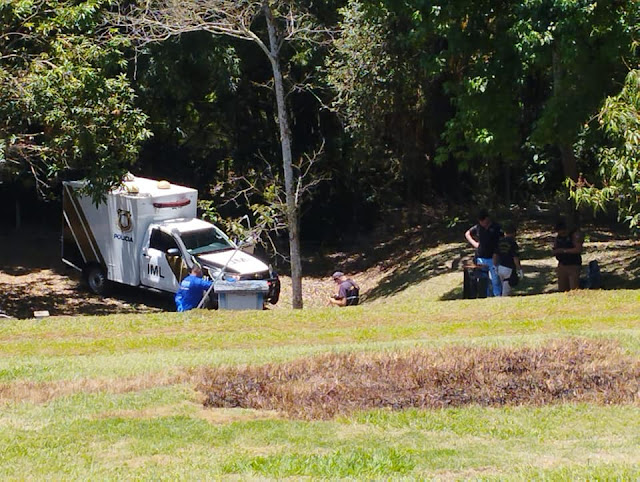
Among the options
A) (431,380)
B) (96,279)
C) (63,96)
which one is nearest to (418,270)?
(96,279)

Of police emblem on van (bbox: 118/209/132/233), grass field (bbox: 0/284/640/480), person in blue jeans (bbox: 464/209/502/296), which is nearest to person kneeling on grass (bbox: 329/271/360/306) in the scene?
person in blue jeans (bbox: 464/209/502/296)

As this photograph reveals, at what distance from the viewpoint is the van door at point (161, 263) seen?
22203mm

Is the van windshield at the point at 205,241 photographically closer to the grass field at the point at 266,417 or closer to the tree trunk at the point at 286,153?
the tree trunk at the point at 286,153

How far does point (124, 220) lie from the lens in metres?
23.2

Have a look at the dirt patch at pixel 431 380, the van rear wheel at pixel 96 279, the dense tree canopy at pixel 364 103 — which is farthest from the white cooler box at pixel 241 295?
the van rear wheel at pixel 96 279

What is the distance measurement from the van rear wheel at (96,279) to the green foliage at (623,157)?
12.9 meters

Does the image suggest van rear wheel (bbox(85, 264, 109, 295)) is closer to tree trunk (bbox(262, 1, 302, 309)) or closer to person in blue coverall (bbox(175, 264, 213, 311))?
tree trunk (bbox(262, 1, 302, 309))

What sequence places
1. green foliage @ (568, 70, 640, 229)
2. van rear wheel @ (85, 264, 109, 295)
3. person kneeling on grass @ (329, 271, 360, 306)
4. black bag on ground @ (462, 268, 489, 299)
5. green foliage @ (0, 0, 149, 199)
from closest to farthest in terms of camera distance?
green foliage @ (568, 70, 640, 229) < black bag on ground @ (462, 268, 489, 299) < person kneeling on grass @ (329, 271, 360, 306) < green foliage @ (0, 0, 149, 199) < van rear wheel @ (85, 264, 109, 295)

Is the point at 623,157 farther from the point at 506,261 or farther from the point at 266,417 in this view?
the point at 266,417

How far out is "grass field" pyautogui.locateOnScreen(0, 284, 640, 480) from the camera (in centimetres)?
688

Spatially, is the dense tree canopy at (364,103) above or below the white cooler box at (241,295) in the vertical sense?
above

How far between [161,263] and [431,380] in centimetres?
1374

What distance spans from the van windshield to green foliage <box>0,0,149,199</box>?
2.11m

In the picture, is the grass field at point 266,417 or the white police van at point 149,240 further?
the white police van at point 149,240
